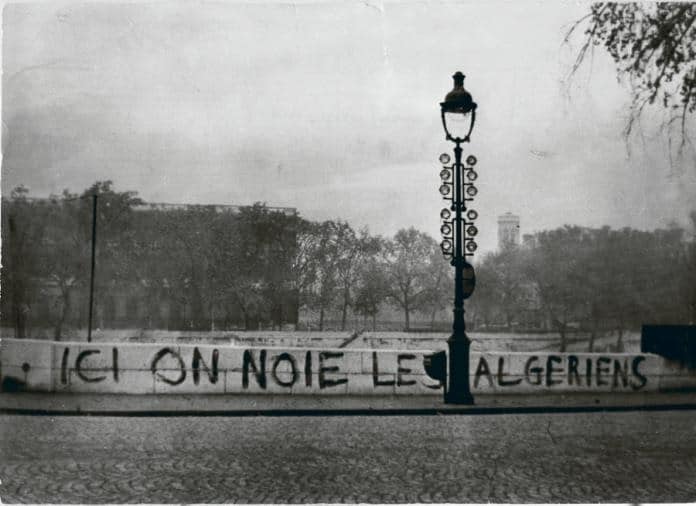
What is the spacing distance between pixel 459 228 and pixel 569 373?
13.0ft

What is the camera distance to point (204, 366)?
13180mm

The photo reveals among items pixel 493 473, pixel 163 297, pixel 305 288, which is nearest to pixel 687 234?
pixel 493 473

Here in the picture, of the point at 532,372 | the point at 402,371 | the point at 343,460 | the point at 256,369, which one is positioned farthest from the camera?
the point at 532,372

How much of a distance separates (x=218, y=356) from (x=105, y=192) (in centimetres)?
2726

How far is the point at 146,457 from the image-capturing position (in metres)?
7.82

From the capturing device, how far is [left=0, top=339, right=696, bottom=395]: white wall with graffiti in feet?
42.0

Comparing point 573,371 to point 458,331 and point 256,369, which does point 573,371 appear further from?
point 256,369

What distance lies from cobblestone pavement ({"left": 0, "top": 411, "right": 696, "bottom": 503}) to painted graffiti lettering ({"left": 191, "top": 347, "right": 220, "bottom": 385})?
2.45 meters

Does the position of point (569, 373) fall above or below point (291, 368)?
below

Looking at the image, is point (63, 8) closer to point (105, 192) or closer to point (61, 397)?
point (61, 397)

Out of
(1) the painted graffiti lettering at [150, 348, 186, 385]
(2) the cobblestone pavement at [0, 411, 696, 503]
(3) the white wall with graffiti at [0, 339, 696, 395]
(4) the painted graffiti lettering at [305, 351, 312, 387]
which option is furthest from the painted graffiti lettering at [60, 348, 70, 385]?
(4) the painted graffiti lettering at [305, 351, 312, 387]

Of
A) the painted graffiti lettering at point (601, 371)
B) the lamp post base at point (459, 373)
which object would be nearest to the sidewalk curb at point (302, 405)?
the lamp post base at point (459, 373)

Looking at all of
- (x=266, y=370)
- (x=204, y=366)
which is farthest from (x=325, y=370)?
(x=204, y=366)

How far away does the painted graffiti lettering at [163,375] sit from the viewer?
13.0 metres
